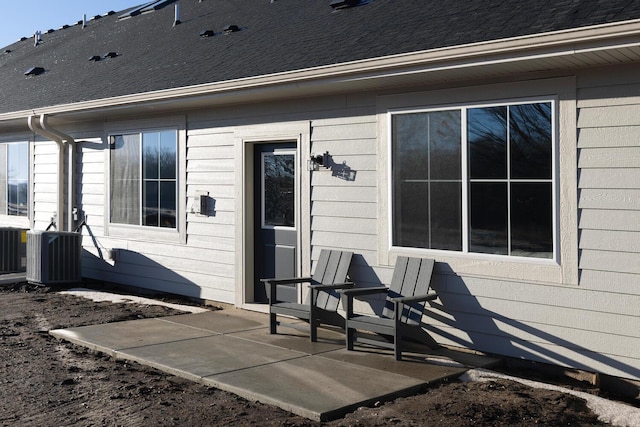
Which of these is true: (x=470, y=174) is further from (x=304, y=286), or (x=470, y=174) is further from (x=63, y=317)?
(x=63, y=317)

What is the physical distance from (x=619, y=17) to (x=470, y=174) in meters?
1.87

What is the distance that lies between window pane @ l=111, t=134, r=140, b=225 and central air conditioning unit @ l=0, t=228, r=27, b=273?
2.27 metres

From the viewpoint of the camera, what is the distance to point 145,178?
423 inches

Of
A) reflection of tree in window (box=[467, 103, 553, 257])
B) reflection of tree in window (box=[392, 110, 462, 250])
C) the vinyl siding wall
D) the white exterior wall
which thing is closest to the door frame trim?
the white exterior wall

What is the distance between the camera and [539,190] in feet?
21.0

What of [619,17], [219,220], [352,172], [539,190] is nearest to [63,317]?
[219,220]

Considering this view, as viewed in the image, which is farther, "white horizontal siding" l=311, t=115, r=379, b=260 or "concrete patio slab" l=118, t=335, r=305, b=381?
"white horizontal siding" l=311, t=115, r=379, b=260

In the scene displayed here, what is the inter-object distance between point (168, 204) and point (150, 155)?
2.63 ft

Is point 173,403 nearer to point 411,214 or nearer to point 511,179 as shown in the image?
point 411,214

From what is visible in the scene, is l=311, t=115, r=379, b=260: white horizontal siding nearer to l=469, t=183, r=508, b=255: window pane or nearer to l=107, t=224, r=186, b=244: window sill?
l=469, t=183, r=508, b=255: window pane

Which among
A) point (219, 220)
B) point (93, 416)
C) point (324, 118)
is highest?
point (324, 118)

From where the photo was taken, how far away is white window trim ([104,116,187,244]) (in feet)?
33.0

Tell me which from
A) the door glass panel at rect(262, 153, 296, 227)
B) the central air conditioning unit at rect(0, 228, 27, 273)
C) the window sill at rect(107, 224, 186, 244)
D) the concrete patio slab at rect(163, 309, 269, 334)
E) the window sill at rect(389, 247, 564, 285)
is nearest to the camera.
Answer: the window sill at rect(389, 247, 564, 285)

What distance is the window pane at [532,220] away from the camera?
6.34 m
